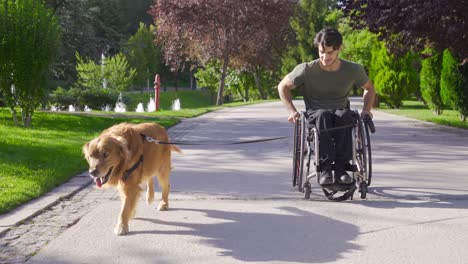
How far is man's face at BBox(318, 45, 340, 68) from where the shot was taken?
596cm

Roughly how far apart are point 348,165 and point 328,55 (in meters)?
1.14

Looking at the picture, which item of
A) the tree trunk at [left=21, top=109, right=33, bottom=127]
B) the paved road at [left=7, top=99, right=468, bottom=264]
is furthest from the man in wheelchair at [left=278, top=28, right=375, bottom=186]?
the tree trunk at [left=21, top=109, right=33, bottom=127]

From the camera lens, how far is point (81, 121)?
54.4ft

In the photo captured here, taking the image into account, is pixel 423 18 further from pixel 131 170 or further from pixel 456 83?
pixel 131 170

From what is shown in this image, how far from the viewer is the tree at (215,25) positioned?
31797 mm

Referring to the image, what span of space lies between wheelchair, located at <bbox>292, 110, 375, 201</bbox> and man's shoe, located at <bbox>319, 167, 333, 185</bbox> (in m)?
0.05

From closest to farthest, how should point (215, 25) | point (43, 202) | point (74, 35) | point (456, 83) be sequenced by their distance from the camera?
point (43, 202), point (456, 83), point (74, 35), point (215, 25)

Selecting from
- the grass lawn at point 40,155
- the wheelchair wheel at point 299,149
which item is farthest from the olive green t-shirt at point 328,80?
the grass lawn at point 40,155

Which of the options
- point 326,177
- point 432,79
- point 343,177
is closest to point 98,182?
point 326,177

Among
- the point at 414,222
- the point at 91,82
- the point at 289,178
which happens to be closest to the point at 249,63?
the point at 91,82

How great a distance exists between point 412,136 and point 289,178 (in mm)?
6789

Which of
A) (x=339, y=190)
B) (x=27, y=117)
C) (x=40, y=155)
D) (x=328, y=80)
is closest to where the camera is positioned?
(x=339, y=190)

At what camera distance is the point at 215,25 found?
3262 centimetres

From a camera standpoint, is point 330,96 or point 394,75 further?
point 394,75
